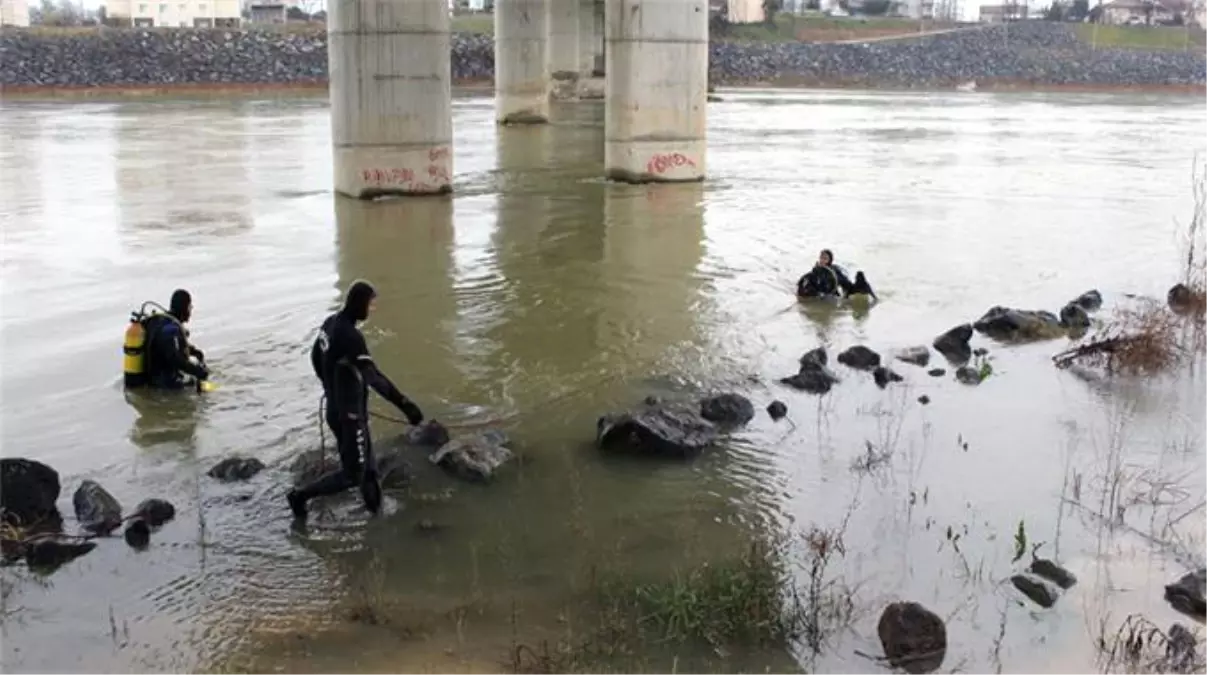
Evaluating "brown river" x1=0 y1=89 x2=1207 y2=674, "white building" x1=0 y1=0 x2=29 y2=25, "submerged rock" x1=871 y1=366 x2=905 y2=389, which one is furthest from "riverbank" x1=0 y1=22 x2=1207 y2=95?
"submerged rock" x1=871 y1=366 x2=905 y2=389

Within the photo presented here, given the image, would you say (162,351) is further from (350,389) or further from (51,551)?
(350,389)

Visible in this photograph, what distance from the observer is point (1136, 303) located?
16984mm

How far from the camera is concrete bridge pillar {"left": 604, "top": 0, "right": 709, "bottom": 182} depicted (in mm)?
28062

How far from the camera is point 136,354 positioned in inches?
482

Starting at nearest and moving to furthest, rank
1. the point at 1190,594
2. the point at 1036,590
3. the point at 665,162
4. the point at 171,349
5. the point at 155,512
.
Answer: the point at 1190,594
the point at 1036,590
the point at 155,512
the point at 171,349
the point at 665,162

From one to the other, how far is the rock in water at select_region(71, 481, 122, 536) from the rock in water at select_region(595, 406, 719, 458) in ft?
Answer: 13.3

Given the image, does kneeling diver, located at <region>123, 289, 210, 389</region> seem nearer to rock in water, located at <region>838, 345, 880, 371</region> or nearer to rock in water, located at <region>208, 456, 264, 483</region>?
rock in water, located at <region>208, 456, 264, 483</region>

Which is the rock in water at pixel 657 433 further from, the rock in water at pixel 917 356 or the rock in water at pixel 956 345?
the rock in water at pixel 956 345

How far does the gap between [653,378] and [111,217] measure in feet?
51.7

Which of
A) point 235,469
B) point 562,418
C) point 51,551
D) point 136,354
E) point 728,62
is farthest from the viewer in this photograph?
point 728,62

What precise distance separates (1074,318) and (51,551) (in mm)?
12579

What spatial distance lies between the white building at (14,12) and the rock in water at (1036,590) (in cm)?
13243

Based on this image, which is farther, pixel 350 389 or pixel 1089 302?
pixel 1089 302

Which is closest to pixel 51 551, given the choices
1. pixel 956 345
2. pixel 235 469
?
pixel 235 469
